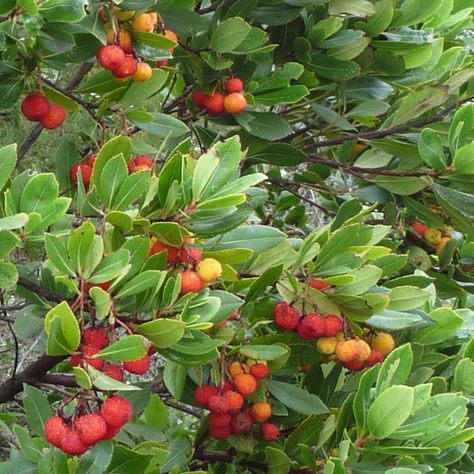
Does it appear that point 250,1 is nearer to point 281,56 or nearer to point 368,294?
point 281,56

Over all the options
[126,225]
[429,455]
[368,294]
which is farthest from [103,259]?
[429,455]

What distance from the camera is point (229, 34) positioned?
1.79 meters

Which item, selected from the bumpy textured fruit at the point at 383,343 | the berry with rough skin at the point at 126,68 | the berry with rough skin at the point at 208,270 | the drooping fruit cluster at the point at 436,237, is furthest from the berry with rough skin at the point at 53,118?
the drooping fruit cluster at the point at 436,237

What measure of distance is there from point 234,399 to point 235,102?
2.42 feet

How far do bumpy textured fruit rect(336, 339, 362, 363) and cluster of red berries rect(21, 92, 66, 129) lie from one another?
0.71 metres

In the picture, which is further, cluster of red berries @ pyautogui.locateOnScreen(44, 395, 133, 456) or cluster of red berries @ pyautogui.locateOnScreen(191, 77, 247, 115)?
cluster of red berries @ pyautogui.locateOnScreen(191, 77, 247, 115)

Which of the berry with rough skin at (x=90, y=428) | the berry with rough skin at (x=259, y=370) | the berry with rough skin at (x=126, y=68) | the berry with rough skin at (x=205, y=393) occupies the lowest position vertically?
the berry with rough skin at (x=205, y=393)

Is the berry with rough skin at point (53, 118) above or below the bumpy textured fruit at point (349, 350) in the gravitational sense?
above

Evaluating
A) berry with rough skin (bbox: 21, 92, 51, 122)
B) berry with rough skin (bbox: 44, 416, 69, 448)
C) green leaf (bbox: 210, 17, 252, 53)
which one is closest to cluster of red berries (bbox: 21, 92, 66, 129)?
berry with rough skin (bbox: 21, 92, 51, 122)

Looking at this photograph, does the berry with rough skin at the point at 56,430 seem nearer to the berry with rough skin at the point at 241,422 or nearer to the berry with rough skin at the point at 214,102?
the berry with rough skin at the point at 241,422

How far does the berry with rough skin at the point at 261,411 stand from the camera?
1569 millimetres

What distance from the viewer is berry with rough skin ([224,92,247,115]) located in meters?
1.90

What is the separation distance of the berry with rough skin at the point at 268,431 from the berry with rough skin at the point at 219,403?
18 centimetres

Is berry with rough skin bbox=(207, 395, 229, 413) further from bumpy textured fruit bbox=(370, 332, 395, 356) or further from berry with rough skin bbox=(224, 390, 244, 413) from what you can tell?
bumpy textured fruit bbox=(370, 332, 395, 356)
